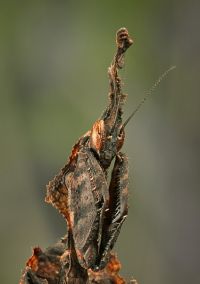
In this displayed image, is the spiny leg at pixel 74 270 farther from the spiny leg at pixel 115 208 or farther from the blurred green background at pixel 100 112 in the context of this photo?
the blurred green background at pixel 100 112

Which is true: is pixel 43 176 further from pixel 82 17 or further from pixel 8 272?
pixel 82 17

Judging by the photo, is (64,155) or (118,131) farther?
(64,155)

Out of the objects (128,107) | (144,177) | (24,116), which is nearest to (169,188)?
(144,177)

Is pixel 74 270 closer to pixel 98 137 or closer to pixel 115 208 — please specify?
pixel 115 208

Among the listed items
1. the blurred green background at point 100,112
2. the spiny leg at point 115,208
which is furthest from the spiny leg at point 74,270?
the blurred green background at point 100,112

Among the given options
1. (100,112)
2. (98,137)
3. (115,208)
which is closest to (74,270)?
(115,208)

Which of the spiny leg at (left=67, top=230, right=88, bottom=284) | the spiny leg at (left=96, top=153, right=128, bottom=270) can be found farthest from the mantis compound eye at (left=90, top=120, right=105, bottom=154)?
the spiny leg at (left=67, top=230, right=88, bottom=284)
